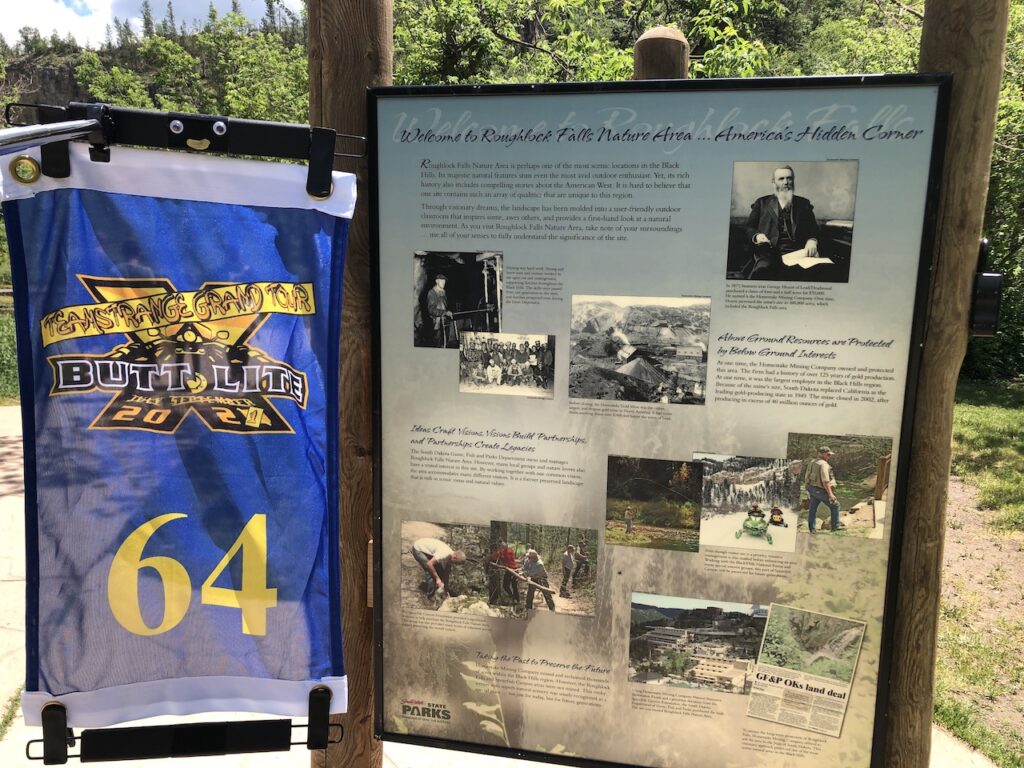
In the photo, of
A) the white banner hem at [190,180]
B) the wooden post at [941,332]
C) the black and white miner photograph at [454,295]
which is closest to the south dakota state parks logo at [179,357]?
the white banner hem at [190,180]

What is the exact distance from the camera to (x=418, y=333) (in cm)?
222

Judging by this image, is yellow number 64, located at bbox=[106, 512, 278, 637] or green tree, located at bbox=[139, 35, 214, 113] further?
green tree, located at bbox=[139, 35, 214, 113]

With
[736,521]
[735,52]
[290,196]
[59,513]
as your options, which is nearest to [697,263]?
[736,521]

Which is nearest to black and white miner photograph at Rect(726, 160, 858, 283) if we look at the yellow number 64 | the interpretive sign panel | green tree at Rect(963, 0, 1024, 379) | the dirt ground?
the interpretive sign panel

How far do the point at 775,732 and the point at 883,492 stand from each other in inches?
29.9

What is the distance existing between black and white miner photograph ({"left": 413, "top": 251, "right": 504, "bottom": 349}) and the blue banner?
0.36 m

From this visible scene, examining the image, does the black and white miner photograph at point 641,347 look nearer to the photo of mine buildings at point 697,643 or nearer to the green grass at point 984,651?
the photo of mine buildings at point 697,643

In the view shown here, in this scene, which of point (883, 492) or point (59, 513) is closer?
point (59, 513)

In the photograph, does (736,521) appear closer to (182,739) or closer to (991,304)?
(991,304)

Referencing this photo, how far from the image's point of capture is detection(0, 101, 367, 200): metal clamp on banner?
166cm

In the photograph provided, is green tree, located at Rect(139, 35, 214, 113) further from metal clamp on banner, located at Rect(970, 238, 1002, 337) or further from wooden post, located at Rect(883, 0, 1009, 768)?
metal clamp on banner, located at Rect(970, 238, 1002, 337)

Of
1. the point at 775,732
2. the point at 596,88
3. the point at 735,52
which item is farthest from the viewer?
the point at 735,52

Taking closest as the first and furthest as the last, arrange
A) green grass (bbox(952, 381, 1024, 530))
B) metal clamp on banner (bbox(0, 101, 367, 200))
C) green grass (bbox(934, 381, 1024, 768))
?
1. metal clamp on banner (bbox(0, 101, 367, 200))
2. green grass (bbox(934, 381, 1024, 768))
3. green grass (bbox(952, 381, 1024, 530))

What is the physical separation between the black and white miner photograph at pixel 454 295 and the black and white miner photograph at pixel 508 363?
0.04 m
